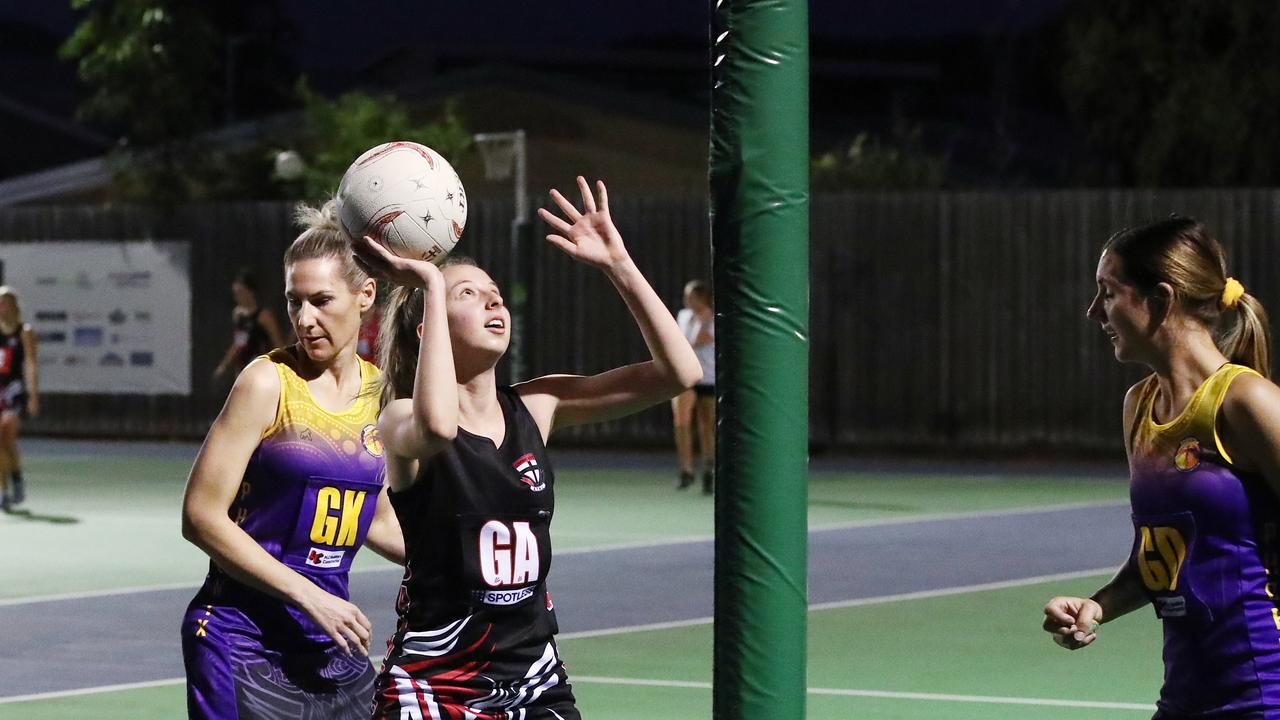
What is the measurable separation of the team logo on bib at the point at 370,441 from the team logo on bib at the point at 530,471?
30.2 inches

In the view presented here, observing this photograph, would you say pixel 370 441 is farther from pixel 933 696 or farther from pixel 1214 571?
pixel 933 696

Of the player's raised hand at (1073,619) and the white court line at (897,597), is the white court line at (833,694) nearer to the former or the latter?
the white court line at (897,597)

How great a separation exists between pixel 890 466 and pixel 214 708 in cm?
1792

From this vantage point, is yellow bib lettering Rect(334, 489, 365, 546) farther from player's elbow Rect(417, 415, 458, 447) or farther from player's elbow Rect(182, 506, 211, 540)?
player's elbow Rect(417, 415, 458, 447)

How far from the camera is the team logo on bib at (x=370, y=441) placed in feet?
18.4

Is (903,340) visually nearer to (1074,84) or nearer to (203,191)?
(1074,84)

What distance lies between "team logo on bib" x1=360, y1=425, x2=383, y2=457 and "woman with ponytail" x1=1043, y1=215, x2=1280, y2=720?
1699mm

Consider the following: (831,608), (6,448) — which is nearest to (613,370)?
(831,608)

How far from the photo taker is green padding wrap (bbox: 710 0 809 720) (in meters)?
4.18

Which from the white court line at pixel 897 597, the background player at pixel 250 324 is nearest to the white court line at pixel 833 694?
the white court line at pixel 897 597

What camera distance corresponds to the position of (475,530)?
4.83 m

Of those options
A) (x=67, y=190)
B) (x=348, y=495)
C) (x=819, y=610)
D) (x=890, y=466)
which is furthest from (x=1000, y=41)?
(x=348, y=495)

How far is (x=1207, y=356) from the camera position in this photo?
5.02 m

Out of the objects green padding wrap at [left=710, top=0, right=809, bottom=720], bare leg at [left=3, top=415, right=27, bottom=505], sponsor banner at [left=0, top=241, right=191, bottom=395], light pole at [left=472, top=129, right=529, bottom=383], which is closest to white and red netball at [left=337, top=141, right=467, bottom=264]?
green padding wrap at [left=710, top=0, right=809, bottom=720]
